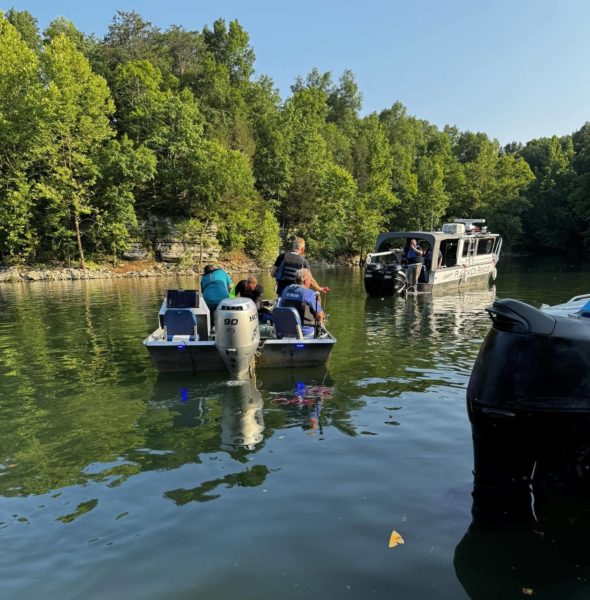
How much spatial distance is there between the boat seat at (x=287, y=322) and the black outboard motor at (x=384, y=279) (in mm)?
11707

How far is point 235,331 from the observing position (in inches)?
313

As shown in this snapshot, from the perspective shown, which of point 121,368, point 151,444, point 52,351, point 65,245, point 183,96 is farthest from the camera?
point 183,96

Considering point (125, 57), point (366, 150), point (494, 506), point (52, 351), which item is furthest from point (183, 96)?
point (494, 506)

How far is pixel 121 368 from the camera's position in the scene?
9.83m

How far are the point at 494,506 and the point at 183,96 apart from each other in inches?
1895

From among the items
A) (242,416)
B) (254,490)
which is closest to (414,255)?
(242,416)

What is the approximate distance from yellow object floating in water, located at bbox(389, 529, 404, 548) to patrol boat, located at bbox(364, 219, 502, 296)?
1667cm

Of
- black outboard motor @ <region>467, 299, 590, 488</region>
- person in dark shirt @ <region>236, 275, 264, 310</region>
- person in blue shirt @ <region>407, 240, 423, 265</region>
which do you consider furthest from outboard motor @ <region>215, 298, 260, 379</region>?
person in blue shirt @ <region>407, 240, 423, 265</region>

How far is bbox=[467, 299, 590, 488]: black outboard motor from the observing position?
3982 millimetres

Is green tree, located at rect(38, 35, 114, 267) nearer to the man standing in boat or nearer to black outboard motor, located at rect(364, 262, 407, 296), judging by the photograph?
black outboard motor, located at rect(364, 262, 407, 296)

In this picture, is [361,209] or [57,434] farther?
[361,209]

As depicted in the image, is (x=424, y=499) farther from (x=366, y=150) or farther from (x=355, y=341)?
(x=366, y=150)

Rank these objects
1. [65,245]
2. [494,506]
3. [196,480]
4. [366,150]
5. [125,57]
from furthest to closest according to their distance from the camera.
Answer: [366,150], [125,57], [65,245], [196,480], [494,506]

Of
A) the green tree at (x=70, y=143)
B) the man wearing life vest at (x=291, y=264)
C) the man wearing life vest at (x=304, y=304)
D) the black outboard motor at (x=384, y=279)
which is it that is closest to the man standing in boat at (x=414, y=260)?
the black outboard motor at (x=384, y=279)
